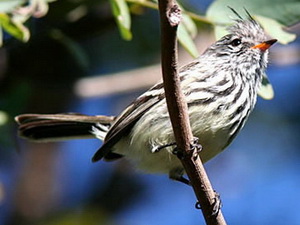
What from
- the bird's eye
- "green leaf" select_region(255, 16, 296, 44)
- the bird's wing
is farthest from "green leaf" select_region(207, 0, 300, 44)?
the bird's wing

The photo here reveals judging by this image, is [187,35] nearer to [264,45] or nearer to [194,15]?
[194,15]

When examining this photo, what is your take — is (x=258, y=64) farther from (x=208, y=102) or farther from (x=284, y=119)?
(x=284, y=119)

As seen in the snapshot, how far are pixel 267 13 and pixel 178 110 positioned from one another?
99 cm

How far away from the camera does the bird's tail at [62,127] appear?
3752 millimetres

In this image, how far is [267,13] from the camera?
3381mm

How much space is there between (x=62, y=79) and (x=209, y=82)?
4.30ft

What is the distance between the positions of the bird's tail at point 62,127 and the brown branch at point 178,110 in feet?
3.43

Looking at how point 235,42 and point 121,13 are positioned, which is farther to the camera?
point 235,42

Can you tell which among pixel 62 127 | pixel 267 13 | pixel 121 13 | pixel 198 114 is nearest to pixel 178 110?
pixel 198 114

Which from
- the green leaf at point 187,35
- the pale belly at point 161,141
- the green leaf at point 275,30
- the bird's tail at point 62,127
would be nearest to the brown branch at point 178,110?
the pale belly at point 161,141

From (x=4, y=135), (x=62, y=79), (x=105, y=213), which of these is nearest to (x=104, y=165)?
(x=105, y=213)

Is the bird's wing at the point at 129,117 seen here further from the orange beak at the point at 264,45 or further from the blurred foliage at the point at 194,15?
the orange beak at the point at 264,45

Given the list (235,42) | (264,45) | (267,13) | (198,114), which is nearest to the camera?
(198,114)

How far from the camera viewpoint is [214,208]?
2.79 metres
